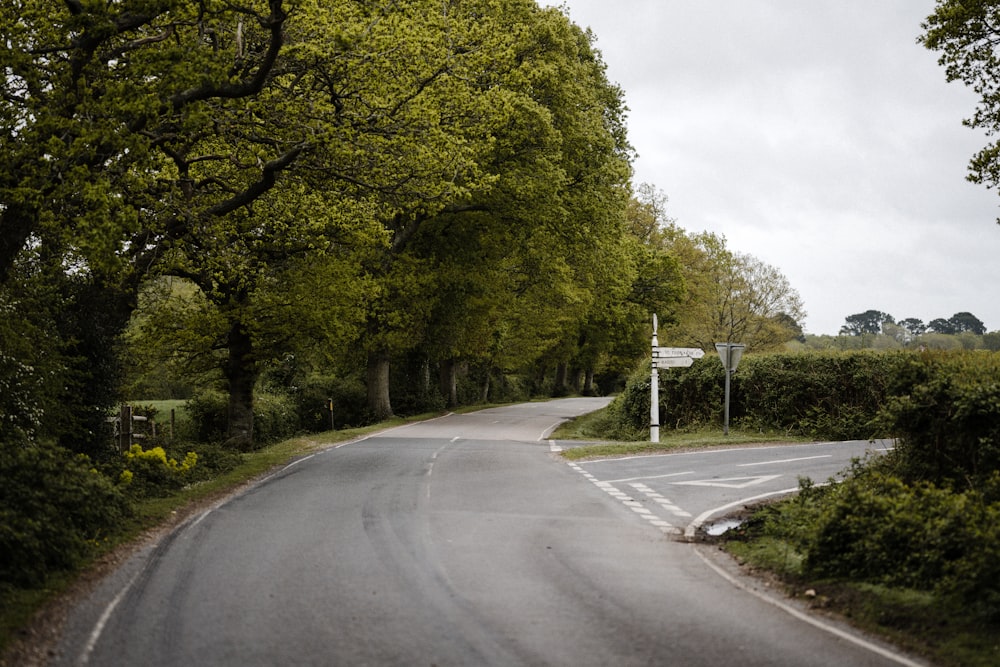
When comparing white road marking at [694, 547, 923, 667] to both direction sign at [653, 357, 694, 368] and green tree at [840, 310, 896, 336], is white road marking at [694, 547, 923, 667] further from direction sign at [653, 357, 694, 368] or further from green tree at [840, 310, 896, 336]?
green tree at [840, 310, 896, 336]

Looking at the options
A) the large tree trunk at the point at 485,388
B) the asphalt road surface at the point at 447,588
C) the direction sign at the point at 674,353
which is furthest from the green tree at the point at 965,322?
the asphalt road surface at the point at 447,588

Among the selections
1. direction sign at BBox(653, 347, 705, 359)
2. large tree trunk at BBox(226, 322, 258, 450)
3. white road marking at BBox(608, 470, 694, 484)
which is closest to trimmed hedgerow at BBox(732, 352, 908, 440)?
direction sign at BBox(653, 347, 705, 359)

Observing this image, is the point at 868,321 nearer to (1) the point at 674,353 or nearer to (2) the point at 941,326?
(2) the point at 941,326

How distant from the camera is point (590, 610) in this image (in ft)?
26.1

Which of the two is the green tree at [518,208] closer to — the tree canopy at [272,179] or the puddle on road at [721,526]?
the tree canopy at [272,179]

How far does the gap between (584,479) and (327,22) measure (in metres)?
10.0

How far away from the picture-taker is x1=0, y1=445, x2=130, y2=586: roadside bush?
884 centimetres

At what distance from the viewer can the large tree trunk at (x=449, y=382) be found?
1997 inches

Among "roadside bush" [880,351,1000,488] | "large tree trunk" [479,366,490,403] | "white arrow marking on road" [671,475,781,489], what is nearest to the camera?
"roadside bush" [880,351,1000,488]

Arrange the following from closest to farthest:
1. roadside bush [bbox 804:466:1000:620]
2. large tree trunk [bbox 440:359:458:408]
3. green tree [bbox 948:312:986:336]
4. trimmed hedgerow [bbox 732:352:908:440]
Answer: roadside bush [bbox 804:466:1000:620] → trimmed hedgerow [bbox 732:352:908:440] → large tree trunk [bbox 440:359:458:408] → green tree [bbox 948:312:986:336]

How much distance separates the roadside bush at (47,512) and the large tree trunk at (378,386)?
1030 inches

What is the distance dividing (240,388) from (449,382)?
23.2 m

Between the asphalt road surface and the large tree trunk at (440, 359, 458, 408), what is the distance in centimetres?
3356

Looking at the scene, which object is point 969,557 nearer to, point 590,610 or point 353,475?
point 590,610
